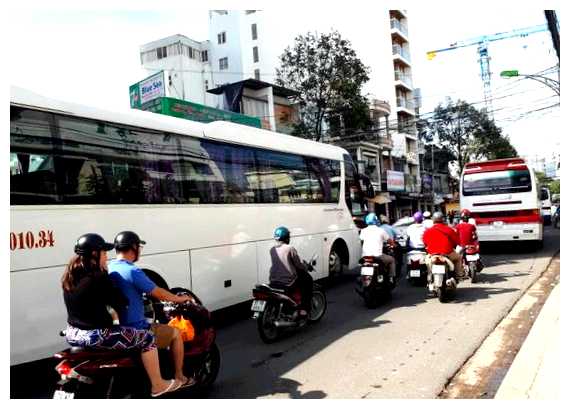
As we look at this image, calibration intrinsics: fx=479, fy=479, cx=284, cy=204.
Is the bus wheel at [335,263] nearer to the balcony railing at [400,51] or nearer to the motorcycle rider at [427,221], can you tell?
the motorcycle rider at [427,221]

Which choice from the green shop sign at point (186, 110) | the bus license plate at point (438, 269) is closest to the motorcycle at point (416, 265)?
the bus license plate at point (438, 269)

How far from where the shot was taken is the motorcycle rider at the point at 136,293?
368cm

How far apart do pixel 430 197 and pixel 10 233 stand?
45.2 m

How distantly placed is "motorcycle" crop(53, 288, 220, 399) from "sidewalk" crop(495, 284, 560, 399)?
2561 mm

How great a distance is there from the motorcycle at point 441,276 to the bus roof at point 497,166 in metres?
7.67

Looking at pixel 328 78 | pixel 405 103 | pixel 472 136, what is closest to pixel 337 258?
pixel 328 78

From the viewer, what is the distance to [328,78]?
23.2 m

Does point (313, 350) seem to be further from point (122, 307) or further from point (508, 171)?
point (508, 171)

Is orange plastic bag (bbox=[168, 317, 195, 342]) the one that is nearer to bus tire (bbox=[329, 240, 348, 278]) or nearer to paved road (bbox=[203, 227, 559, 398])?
paved road (bbox=[203, 227, 559, 398])

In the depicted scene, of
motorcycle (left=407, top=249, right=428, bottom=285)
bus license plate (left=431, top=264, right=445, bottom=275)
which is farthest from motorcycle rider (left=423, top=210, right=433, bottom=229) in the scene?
bus license plate (left=431, top=264, right=445, bottom=275)

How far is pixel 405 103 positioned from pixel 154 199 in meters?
44.6

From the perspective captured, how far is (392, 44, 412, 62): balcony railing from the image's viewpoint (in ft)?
153

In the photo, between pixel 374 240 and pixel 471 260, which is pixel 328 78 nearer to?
pixel 471 260

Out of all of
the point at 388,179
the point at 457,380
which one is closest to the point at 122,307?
the point at 457,380
